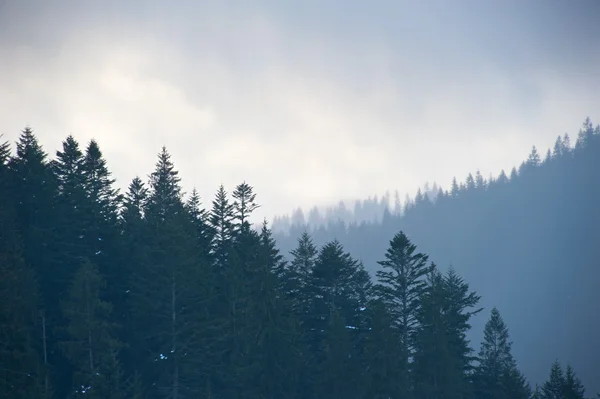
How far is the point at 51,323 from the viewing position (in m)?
33.5

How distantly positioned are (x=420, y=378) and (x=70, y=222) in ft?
86.5

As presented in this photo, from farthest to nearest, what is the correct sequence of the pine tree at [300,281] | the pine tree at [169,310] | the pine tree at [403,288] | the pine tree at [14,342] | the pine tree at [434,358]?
the pine tree at [300,281]
the pine tree at [403,288]
the pine tree at [434,358]
the pine tree at [169,310]
the pine tree at [14,342]

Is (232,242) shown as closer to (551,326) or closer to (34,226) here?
(34,226)

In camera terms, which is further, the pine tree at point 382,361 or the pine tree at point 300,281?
the pine tree at point 300,281

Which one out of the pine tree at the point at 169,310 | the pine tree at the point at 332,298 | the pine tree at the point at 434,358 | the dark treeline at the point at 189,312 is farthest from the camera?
the pine tree at the point at 332,298

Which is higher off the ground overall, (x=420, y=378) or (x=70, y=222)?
(x=70, y=222)

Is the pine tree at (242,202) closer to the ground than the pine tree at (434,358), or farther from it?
farther from it

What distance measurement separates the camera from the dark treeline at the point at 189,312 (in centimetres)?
3269

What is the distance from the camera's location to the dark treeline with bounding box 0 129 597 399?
3269 cm

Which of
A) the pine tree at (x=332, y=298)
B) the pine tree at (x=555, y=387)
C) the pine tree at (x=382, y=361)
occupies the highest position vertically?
the pine tree at (x=332, y=298)

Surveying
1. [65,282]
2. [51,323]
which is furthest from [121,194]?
[51,323]

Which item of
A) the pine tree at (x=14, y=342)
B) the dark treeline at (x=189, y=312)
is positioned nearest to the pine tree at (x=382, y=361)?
the dark treeline at (x=189, y=312)

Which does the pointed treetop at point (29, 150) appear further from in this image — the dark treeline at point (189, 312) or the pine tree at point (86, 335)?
the pine tree at point (86, 335)

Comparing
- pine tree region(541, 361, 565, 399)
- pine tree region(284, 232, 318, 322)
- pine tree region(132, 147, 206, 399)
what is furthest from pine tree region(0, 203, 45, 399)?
pine tree region(541, 361, 565, 399)
